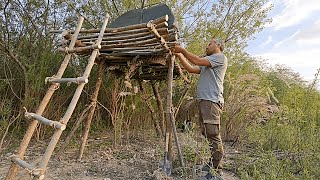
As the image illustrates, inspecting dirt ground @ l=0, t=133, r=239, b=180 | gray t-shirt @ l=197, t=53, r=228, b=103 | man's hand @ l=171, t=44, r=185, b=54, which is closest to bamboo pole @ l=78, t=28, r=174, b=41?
man's hand @ l=171, t=44, r=185, b=54

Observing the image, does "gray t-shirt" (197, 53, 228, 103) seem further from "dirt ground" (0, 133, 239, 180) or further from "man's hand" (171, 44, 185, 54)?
"dirt ground" (0, 133, 239, 180)

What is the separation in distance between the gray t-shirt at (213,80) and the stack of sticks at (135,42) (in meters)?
0.56

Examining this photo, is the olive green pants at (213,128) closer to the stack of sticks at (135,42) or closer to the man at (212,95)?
the man at (212,95)

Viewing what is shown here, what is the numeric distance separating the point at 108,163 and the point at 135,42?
174 cm

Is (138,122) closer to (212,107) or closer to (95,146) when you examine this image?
(95,146)

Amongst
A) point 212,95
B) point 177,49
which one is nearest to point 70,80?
point 177,49

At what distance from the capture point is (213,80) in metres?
4.03

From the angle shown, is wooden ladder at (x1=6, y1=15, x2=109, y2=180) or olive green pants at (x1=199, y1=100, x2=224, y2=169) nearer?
wooden ladder at (x1=6, y1=15, x2=109, y2=180)

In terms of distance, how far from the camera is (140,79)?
5.38 meters

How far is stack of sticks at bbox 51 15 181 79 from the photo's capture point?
347cm

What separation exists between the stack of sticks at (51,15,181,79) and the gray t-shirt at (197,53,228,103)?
56 cm

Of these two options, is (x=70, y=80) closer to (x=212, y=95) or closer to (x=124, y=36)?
(x=124, y=36)

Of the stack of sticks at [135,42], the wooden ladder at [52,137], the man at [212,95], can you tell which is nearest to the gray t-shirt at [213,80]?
the man at [212,95]

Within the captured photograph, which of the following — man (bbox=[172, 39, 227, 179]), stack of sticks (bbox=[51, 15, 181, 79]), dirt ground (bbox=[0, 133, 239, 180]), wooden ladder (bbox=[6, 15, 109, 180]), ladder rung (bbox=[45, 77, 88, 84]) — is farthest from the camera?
man (bbox=[172, 39, 227, 179])
